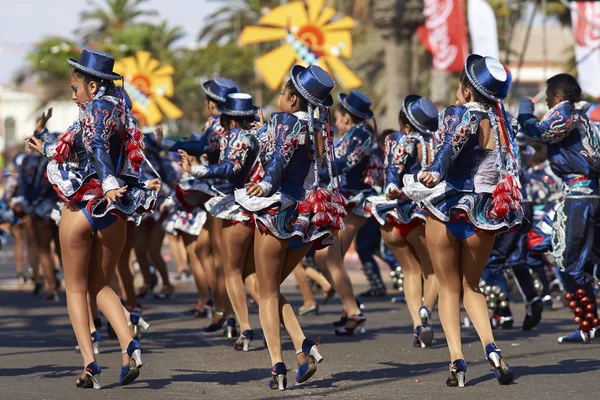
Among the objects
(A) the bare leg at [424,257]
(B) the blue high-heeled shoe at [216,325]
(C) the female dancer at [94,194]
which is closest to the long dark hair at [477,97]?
(C) the female dancer at [94,194]

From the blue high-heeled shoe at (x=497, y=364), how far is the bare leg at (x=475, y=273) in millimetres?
138

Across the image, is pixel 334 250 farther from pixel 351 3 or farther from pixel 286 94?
pixel 351 3

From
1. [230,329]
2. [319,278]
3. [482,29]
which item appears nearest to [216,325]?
[230,329]

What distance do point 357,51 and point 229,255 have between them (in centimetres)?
3537

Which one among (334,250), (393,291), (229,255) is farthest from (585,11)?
(229,255)

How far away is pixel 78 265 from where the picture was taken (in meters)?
7.66

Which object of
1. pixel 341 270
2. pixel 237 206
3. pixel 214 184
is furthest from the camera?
pixel 341 270

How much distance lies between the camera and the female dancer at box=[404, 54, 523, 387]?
7.52 m

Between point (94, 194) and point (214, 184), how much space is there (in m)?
2.90

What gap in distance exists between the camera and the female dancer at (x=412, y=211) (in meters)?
9.82

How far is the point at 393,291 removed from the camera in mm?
16344

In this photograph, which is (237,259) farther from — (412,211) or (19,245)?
(19,245)

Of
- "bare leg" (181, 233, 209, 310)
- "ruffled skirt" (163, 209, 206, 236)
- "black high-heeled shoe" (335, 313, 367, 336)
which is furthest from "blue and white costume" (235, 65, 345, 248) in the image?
"bare leg" (181, 233, 209, 310)

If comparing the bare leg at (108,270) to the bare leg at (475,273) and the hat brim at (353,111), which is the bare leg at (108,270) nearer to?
the bare leg at (475,273)
